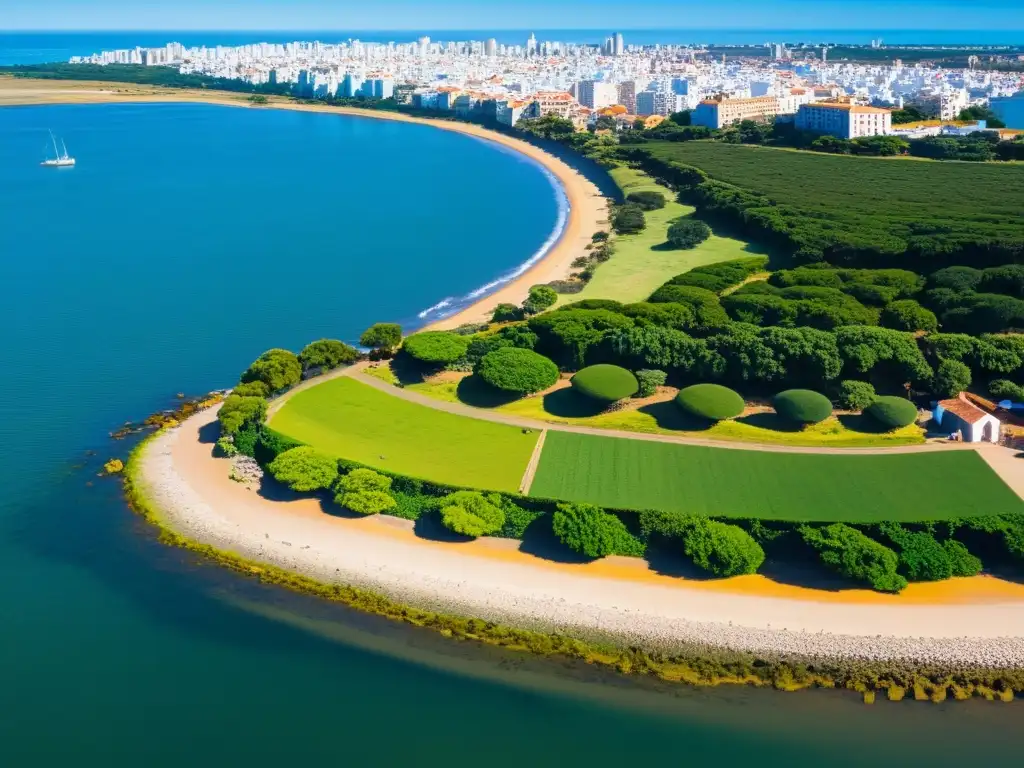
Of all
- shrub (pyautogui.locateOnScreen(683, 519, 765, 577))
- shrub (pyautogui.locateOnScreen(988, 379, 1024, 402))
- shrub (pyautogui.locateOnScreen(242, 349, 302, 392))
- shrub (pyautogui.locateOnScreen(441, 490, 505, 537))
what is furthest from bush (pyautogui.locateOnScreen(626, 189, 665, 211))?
shrub (pyautogui.locateOnScreen(683, 519, 765, 577))

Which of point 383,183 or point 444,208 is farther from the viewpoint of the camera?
point 383,183

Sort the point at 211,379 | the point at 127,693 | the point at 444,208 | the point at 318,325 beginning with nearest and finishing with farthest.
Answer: the point at 127,693
the point at 211,379
the point at 318,325
the point at 444,208

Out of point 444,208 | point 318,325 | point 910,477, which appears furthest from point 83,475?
point 444,208

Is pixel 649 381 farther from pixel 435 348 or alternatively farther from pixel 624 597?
pixel 624 597

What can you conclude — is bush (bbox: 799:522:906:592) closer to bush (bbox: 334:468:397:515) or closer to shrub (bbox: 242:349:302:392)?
bush (bbox: 334:468:397:515)

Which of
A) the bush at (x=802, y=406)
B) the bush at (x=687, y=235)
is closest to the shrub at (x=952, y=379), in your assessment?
the bush at (x=802, y=406)

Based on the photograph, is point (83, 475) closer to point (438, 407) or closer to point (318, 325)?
point (438, 407)

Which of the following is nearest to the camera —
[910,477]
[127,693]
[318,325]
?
[127,693]
